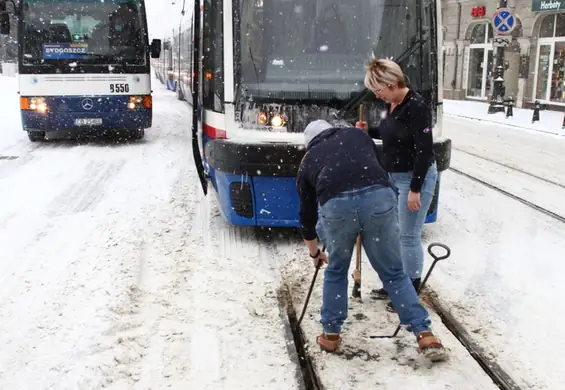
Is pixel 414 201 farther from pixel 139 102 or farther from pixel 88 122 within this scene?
pixel 88 122

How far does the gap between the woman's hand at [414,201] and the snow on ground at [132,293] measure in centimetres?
121

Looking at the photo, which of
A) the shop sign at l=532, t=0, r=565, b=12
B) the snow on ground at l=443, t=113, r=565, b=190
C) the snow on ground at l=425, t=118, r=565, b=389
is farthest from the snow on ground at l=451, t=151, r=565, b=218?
the shop sign at l=532, t=0, r=565, b=12

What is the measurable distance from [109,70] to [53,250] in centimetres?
688

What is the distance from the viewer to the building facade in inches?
858

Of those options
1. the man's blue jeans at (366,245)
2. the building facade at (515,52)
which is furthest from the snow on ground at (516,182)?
the building facade at (515,52)

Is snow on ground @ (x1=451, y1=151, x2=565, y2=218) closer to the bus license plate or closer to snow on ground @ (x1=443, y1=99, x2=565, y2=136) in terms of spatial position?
snow on ground @ (x1=443, y1=99, x2=565, y2=136)

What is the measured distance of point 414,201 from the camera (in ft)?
13.1

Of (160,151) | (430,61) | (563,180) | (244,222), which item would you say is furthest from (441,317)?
(160,151)

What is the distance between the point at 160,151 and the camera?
1144 cm

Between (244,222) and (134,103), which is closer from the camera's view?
(244,222)

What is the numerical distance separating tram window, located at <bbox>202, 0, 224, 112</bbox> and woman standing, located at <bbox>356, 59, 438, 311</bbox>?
2264mm

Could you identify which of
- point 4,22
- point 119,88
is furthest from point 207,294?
point 4,22

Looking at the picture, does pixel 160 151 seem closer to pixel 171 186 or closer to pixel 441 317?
pixel 171 186

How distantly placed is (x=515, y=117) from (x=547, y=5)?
4.65 m
